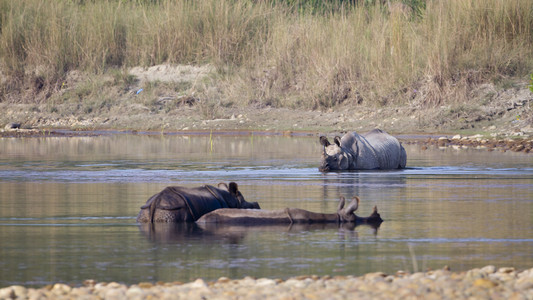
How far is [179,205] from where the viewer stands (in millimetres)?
9523

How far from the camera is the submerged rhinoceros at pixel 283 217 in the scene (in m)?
9.33

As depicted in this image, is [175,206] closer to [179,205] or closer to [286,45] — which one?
[179,205]

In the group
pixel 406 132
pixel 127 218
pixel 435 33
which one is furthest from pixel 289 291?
pixel 435 33

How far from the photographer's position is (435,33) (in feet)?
80.3

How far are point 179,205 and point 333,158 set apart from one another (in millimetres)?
6657

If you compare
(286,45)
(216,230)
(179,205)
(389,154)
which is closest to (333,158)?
(389,154)

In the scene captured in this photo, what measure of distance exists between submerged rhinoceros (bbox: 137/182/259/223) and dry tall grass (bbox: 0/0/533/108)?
14.8m

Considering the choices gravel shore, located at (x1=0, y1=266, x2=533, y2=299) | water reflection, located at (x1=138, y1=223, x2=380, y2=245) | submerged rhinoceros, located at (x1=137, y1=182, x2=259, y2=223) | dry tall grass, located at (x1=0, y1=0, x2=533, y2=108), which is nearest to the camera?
gravel shore, located at (x1=0, y1=266, x2=533, y2=299)

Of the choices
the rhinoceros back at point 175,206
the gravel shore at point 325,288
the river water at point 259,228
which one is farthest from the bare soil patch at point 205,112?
the gravel shore at point 325,288

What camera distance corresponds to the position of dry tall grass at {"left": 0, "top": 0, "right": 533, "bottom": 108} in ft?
79.0

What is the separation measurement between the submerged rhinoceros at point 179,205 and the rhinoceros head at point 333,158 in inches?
236

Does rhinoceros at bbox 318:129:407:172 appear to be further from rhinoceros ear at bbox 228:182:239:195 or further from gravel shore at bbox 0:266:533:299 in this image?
gravel shore at bbox 0:266:533:299

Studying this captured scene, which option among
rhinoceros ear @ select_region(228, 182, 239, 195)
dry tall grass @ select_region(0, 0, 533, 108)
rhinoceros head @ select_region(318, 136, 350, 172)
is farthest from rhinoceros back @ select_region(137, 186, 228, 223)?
dry tall grass @ select_region(0, 0, 533, 108)

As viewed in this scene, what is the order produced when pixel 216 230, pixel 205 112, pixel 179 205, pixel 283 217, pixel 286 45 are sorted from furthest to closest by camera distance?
pixel 286 45, pixel 205 112, pixel 179 205, pixel 283 217, pixel 216 230
